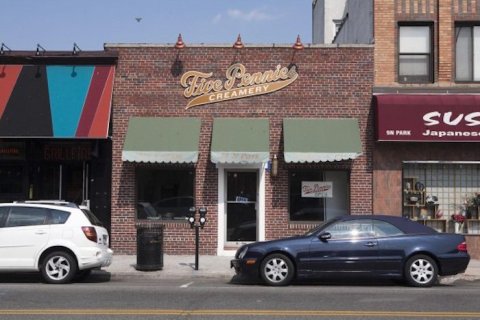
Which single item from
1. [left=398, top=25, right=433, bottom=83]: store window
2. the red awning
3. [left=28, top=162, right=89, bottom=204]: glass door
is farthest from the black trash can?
[left=398, top=25, right=433, bottom=83]: store window

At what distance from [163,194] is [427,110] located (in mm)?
7348

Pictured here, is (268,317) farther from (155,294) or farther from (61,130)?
(61,130)

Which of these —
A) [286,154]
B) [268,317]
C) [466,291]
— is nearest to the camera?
[268,317]

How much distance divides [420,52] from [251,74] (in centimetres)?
472

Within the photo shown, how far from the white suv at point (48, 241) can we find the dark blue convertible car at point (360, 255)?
3.18m

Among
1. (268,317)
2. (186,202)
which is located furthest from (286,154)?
(268,317)

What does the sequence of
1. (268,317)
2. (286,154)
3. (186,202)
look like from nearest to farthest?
(268,317), (286,154), (186,202)

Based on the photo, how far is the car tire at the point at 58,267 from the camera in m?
12.1

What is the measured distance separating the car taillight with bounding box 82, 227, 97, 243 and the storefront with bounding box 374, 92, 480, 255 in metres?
7.77

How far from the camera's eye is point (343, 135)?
637 inches

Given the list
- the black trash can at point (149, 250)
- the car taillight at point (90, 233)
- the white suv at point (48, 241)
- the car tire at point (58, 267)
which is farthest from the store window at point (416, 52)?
the car tire at point (58, 267)

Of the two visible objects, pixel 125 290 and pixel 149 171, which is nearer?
pixel 125 290

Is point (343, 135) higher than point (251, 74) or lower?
lower

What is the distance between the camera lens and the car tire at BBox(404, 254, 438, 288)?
38.7 ft
